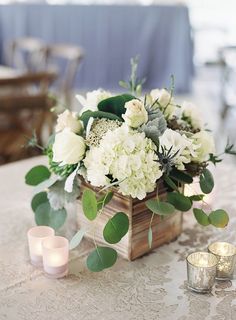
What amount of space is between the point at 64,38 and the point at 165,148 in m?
4.18

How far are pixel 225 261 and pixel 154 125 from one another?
1.02 feet

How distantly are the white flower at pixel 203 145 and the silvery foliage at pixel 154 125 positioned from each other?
0.09m

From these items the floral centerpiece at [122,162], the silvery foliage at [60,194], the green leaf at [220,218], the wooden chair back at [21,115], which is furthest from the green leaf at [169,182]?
the wooden chair back at [21,115]

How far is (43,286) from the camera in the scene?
94 cm

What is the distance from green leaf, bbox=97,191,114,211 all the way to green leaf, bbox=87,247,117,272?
0.09 meters

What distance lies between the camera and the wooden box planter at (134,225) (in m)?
1.00

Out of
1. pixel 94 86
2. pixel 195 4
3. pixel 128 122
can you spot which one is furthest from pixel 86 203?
pixel 195 4

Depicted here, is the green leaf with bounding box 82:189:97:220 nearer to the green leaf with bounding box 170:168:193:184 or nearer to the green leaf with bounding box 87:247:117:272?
the green leaf with bounding box 87:247:117:272

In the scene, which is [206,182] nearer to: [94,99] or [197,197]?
[197,197]

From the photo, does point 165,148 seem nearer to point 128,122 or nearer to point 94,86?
point 128,122

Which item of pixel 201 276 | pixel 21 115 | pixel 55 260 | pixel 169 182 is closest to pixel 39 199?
pixel 55 260

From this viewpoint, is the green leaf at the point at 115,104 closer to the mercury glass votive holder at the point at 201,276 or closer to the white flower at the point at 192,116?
the white flower at the point at 192,116

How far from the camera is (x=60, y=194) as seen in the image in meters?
1.07

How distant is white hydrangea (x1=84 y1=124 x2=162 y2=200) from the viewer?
93 centimetres
